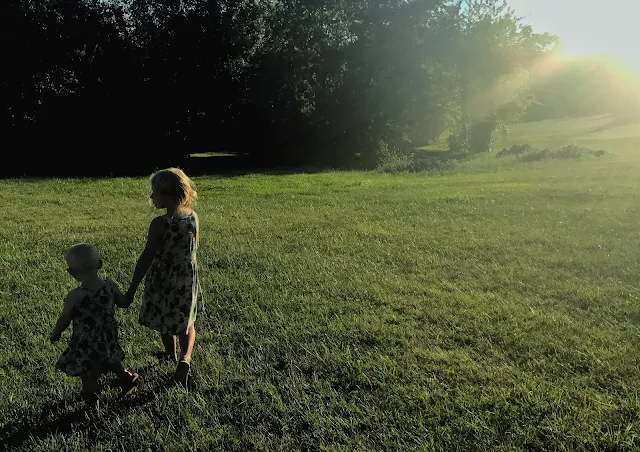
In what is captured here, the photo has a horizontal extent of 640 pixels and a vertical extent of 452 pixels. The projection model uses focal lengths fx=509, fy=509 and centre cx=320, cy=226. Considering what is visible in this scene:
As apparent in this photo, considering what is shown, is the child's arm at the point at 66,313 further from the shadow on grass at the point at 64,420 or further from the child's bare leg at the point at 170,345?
the child's bare leg at the point at 170,345

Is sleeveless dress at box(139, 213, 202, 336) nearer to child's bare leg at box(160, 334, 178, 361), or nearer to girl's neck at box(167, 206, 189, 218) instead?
girl's neck at box(167, 206, 189, 218)

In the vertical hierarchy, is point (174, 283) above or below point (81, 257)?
below

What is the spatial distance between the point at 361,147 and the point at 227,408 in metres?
24.1

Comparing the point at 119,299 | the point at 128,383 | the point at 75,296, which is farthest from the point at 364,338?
the point at 75,296

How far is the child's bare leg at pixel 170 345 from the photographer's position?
150 inches

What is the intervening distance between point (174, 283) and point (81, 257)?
0.70m

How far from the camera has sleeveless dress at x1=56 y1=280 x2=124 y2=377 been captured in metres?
3.07

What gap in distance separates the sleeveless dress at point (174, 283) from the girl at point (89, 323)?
1.22 ft

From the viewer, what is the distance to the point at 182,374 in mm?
3484

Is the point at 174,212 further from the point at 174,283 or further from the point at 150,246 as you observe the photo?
Answer: the point at 174,283

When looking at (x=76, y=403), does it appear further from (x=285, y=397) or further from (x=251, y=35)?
(x=251, y=35)

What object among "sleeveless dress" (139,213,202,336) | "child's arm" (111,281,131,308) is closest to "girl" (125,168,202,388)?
"sleeveless dress" (139,213,202,336)

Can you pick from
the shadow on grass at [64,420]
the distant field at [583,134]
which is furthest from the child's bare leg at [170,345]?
the distant field at [583,134]

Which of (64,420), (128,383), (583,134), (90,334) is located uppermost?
(583,134)
